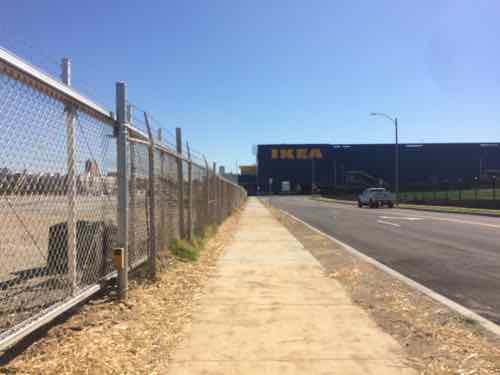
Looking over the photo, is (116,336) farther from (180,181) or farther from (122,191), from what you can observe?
(180,181)

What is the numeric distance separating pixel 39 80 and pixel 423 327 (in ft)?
13.7

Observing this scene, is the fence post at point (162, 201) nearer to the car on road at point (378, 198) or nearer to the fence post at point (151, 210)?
the fence post at point (151, 210)

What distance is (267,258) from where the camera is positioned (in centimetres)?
941

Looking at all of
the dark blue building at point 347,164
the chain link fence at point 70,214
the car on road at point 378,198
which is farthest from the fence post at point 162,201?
the dark blue building at point 347,164

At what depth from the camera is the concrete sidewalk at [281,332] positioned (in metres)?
3.82

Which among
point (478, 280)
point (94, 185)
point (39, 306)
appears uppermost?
point (94, 185)

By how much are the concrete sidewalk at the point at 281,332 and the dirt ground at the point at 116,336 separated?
184 mm

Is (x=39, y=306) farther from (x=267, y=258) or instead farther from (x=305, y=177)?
(x=305, y=177)

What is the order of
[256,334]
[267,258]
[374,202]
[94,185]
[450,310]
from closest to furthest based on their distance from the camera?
[256,334] < [94,185] < [450,310] < [267,258] < [374,202]

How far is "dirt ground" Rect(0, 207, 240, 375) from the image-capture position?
3684 millimetres

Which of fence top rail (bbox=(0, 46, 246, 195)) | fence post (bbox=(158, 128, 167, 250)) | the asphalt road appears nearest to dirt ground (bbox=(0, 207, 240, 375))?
fence post (bbox=(158, 128, 167, 250))

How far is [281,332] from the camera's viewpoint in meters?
4.64

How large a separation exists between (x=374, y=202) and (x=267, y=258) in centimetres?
2882

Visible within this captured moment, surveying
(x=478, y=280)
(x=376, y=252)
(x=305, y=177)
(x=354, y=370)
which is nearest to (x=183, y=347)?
(x=354, y=370)
